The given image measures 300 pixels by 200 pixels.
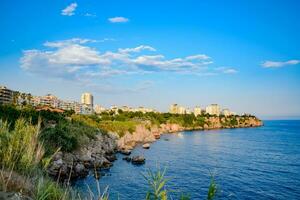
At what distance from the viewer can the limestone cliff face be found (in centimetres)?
7424

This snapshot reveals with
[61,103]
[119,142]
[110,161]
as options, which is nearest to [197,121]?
[61,103]

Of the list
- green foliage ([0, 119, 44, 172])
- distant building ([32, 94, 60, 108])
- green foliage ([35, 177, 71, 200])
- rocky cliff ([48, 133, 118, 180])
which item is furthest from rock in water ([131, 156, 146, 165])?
distant building ([32, 94, 60, 108])

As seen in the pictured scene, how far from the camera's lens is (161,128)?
123125 millimetres

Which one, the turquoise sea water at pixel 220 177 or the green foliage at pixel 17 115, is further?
the green foliage at pixel 17 115

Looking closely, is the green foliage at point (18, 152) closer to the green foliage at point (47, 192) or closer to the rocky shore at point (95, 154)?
the green foliage at point (47, 192)

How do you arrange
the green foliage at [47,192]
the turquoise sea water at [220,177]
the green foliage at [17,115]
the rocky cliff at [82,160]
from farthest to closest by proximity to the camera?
the rocky cliff at [82,160]
the green foliage at [17,115]
the turquoise sea water at [220,177]
the green foliage at [47,192]

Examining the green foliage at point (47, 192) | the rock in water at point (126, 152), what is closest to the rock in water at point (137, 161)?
the rock in water at point (126, 152)

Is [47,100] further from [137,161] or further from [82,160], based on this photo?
[82,160]

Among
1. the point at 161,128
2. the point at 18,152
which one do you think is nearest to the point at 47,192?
the point at 18,152

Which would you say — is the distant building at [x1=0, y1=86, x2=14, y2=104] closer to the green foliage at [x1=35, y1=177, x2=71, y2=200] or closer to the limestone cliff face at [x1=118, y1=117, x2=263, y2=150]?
the limestone cliff face at [x1=118, y1=117, x2=263, y2=150]

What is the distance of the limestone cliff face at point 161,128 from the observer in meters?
74.2

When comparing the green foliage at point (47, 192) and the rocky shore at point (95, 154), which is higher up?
the green foliage at point (47, 192)

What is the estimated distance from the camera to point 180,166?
43.5 meters

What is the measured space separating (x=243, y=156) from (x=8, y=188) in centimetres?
5275
